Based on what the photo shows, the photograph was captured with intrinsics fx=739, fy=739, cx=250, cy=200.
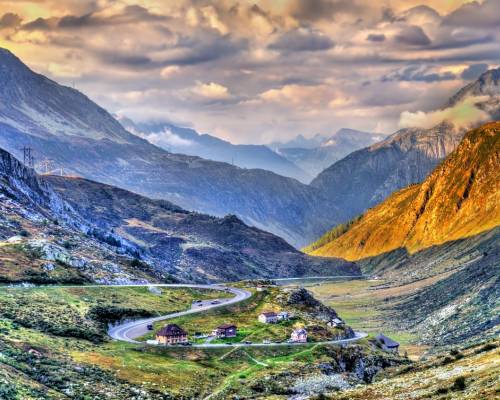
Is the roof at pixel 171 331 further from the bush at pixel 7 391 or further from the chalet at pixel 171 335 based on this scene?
the bush at pixel 7 391

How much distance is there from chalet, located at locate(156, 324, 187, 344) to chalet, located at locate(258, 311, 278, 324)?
1465 inches

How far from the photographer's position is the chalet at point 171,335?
15838 cm

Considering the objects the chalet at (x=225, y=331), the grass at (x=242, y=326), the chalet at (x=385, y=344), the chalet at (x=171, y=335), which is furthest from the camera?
the chalet at (x=385, y=344)

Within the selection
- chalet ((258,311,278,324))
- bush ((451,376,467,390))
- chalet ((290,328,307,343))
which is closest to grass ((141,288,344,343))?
chalet ((258,311,278,324))

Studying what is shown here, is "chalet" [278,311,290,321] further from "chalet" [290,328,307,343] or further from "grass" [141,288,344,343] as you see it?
"chalet" [290,328,307,343]

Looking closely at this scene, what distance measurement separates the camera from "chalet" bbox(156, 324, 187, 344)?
158375 millimetres

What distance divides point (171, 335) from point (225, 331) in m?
17.2

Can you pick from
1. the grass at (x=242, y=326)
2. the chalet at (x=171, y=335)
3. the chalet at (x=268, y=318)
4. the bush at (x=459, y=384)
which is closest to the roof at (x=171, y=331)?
the chalet at (x=171, y=335)

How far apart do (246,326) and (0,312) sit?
64.1 metres

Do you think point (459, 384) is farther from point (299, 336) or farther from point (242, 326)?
point (242, 326)

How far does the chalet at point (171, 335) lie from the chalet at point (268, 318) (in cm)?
3721

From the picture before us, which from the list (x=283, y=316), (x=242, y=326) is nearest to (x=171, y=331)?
(x=242, y=326)

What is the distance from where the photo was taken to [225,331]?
6772 inches

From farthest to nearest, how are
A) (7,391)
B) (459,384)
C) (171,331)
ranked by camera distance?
(171,331), (7,391), (459,384)
